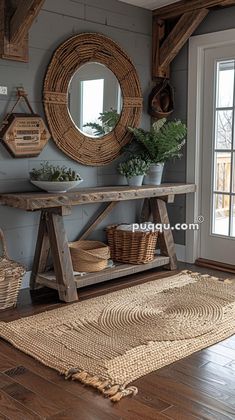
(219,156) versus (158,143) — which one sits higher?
(158,143)

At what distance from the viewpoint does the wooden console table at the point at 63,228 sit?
3106 millimetres

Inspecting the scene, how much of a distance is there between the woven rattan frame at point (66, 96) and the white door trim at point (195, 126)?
1.52 feet

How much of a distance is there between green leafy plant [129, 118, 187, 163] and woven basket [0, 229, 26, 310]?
60.5 inches

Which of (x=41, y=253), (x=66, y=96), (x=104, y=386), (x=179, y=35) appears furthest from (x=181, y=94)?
(x=104, y=386)

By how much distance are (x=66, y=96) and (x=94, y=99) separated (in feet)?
0.84

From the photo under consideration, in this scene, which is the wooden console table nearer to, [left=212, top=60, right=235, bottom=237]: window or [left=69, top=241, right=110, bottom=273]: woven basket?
[left=69, top=241, right=110, bottom=273]: woven basket

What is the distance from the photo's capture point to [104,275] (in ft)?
11.4

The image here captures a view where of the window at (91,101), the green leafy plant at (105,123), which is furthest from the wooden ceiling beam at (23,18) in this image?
the green leafy plant at (105,123)

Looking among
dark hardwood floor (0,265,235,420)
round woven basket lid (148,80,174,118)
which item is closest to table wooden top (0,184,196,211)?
round woven basket lid (148,80,174,118)

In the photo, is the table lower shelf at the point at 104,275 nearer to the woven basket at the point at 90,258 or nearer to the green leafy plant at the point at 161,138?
the woven basket at the point at 90,258

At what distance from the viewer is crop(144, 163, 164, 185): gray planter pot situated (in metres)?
4.03

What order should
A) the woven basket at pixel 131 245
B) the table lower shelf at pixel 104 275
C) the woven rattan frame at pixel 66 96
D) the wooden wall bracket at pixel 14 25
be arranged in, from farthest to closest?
the woven basket at pixel 131 245 < the woven rattan frame at pixel 66 96 < the table lower shelf at pixel 104 275 < the wooden wall bracket at pixel 14 25

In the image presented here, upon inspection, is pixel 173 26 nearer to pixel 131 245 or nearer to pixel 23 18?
pixel 23 18

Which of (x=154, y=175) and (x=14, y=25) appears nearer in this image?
(x=14, y=25)
